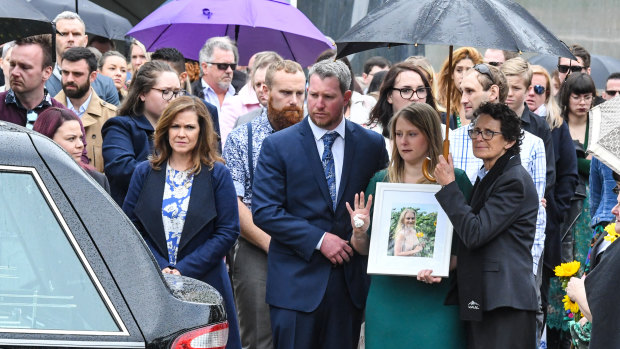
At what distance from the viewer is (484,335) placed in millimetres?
6559

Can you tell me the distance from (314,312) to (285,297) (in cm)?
20

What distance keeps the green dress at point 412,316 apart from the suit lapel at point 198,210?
1.19 m

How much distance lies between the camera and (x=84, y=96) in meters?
9.52

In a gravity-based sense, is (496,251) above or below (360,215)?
below

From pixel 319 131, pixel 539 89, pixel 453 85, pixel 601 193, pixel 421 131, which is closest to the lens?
pixel 421 131

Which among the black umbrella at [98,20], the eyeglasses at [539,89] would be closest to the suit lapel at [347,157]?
the eyeglasses at [539,89]

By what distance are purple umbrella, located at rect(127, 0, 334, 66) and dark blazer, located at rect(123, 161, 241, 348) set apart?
11.2 feet

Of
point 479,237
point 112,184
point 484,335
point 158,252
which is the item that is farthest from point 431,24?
point 112,184

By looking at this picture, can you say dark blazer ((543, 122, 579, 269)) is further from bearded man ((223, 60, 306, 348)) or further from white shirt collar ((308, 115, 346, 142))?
white shirt collar ((308, 115, 346, 142))

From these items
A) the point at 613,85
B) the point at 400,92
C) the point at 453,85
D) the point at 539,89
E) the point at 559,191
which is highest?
the point at 613,85

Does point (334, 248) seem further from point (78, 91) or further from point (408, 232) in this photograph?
point (78, 91)

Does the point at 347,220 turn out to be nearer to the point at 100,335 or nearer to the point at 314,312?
the point at 314,312

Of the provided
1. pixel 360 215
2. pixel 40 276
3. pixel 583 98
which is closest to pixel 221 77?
pixel 583 98

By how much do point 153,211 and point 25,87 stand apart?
1.64 metres
